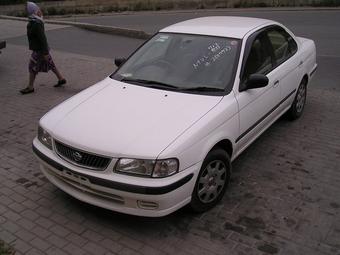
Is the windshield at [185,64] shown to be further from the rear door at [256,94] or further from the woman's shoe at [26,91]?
the woman's shoe at [26,91]

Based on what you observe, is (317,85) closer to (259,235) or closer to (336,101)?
(336,101)

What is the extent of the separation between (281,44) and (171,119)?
8.38ft

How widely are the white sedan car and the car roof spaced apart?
0.5 inches

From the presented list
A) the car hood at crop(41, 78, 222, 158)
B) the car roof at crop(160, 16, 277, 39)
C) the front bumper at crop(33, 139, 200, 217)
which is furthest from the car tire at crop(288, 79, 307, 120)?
the front bumper at crop(33, 139, 200, 217)

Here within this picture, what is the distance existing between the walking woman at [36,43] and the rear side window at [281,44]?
4.28 m

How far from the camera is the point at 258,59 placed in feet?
16.3

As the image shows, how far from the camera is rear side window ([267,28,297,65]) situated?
214 inches

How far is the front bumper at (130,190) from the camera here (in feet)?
11.4

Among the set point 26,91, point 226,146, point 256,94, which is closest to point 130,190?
point 226,146

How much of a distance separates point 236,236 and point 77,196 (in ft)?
4.82

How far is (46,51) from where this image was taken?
7.89 m

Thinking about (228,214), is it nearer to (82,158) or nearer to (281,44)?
(82,158)


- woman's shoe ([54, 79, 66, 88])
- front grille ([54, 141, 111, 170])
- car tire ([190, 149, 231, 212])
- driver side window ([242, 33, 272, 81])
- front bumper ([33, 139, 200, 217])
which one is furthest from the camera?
woman's shoe ([54, 79, 66, 88])

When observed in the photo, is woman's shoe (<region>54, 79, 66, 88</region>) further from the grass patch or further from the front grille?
the grass patch
